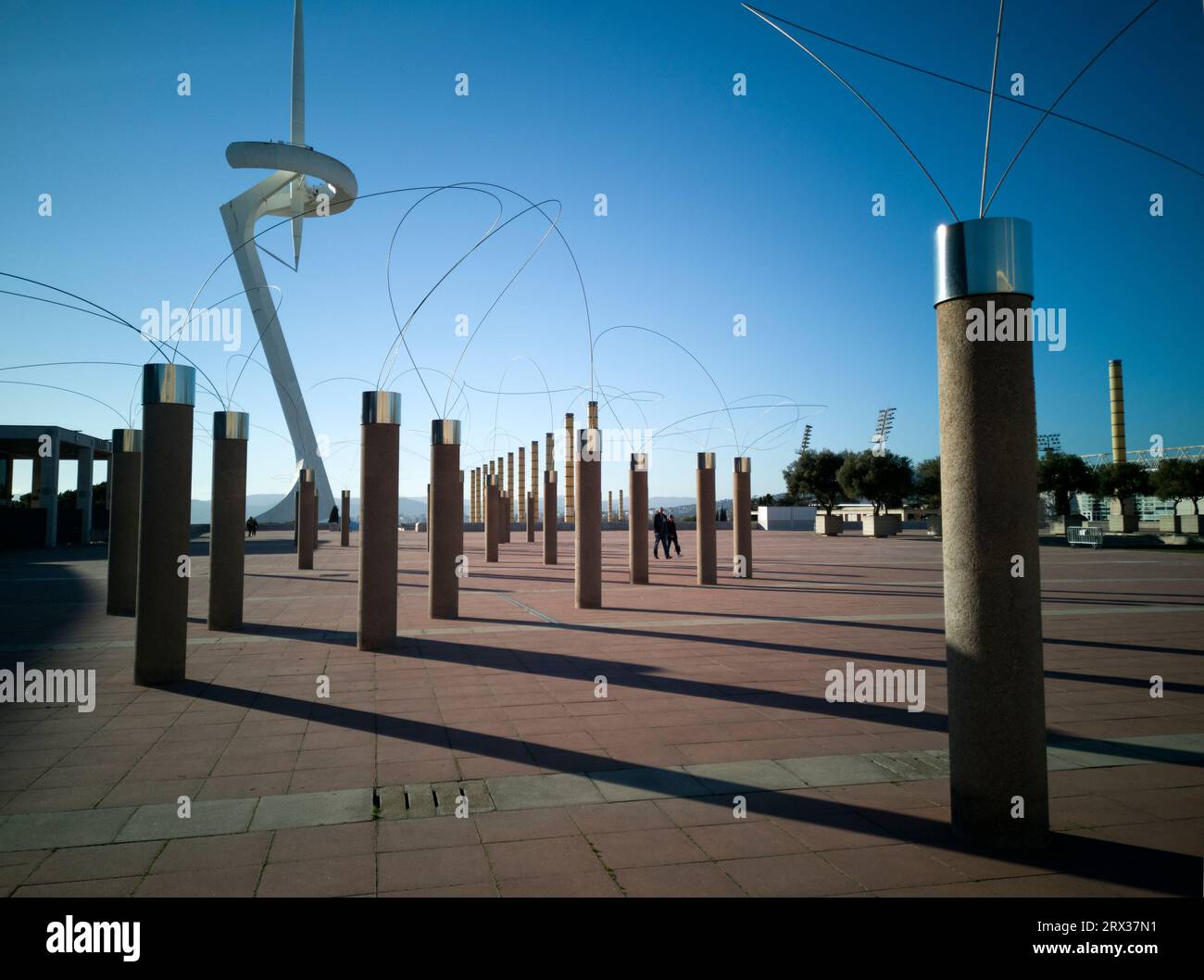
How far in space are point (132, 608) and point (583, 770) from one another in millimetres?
11186

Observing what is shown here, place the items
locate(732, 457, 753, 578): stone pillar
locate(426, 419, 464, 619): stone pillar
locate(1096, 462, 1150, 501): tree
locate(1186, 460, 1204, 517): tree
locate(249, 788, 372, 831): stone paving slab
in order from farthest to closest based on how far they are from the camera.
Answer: locate(1096, 462, 1150, 501): tree → locate(1186, 460, 1204, 517): tree → locate(732, 457, 753, 578): stone pillar → locate(426, 419, 464, 619): stone pillar → locate(249, 788, 372, 831): stone paving slab

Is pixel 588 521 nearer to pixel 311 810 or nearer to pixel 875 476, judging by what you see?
pixel 311 810

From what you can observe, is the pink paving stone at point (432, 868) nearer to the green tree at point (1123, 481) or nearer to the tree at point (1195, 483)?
the tree at point (1195, 483)

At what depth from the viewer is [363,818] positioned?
4.39 metres

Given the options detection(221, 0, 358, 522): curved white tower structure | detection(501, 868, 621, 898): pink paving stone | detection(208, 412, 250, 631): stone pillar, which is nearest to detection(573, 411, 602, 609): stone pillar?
detection(208, 412, 250, 631): stone pillar

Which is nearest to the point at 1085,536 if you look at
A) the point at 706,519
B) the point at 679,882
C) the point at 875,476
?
the point at 875,476

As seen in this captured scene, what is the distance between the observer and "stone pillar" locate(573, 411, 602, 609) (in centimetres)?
1403

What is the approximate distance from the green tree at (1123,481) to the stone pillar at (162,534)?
6370 cm

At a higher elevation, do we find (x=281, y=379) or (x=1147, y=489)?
(x=281, y=379)

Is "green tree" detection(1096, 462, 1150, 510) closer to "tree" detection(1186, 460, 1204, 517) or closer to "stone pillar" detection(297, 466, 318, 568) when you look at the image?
"tree" detection(1186, 460, 1204, 517)

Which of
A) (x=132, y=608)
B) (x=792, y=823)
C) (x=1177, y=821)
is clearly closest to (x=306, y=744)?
(x=792, y=823)

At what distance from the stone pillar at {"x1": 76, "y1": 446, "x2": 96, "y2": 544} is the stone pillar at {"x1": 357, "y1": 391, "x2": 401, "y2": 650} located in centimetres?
3636

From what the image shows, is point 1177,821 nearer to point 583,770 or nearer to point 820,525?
point 583,770

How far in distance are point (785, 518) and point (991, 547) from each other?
207 ft
